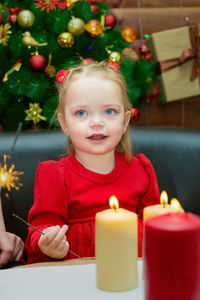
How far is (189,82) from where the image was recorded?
2666 millimetres

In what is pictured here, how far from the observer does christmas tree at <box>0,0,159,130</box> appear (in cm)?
208

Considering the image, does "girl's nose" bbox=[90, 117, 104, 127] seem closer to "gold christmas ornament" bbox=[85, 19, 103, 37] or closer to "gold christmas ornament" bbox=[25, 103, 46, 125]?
"gold christmas ornament" bbox=[25, 103, 46, 125]

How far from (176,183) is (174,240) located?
49.5 inches

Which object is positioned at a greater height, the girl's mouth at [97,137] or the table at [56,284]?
the girl's mouth at [97,137]

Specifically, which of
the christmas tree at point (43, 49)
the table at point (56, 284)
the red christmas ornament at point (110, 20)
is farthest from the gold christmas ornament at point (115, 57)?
the table at point (56, 284)

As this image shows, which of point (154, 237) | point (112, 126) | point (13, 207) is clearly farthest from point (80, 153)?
point (154, 237)

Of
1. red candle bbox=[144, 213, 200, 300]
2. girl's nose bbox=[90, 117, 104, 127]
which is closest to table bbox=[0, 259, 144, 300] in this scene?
red candle bbox=[144, 213, 200, 300]

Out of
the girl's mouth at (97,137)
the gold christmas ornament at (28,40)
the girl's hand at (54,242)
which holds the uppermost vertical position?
the gold christmas ornament at (28,40)

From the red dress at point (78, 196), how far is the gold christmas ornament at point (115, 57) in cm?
81

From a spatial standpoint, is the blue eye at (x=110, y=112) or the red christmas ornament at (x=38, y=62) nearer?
the blue eye at (x=110, y=112)

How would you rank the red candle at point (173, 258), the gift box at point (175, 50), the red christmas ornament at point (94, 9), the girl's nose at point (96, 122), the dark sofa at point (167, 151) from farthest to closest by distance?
the gift box at point (175, 50)
the red christmas ornament at point (94, 9)
the dark sofa at point (167, 151)
the girl's nose at point (96, 122)
the red candle at point (173, 258)

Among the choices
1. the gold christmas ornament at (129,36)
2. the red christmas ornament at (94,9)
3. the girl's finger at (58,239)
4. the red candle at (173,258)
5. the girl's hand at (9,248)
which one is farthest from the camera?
the gold christmas ornament at (129,36)

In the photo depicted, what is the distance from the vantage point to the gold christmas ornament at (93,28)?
2133mm

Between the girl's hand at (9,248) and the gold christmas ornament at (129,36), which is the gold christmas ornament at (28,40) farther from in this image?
the girl's hand at (9,248)
